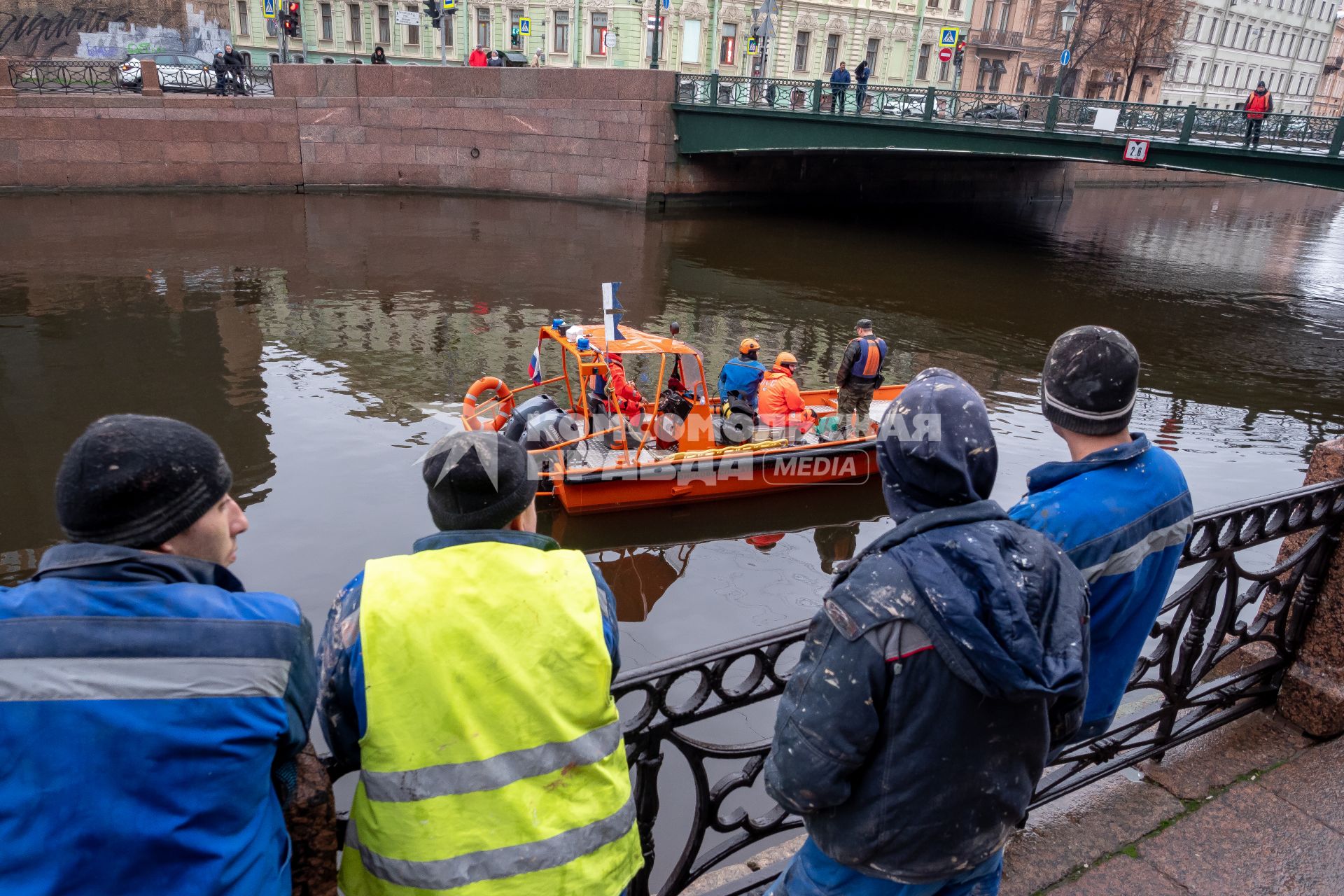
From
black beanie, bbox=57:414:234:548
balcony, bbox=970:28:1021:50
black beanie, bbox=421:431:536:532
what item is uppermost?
balcony, bbox=970:28:1021:50

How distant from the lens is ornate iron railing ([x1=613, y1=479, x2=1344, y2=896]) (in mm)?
2459

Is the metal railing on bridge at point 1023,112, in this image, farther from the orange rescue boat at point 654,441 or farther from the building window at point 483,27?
the building window at point 483,27

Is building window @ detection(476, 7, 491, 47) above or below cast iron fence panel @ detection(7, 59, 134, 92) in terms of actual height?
above

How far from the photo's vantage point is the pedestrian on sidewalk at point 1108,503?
2.21 metres

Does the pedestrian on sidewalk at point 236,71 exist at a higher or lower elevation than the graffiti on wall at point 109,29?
lower

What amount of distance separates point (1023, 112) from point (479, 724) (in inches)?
974

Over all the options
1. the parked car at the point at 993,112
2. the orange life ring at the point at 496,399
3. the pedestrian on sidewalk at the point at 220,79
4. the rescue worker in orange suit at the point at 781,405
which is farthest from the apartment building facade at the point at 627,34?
the orange life ring at the point at 496,399

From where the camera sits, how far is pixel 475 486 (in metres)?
1.94

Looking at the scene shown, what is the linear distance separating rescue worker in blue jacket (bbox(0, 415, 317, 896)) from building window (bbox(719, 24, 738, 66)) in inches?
1790

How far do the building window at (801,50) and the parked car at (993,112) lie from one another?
79.5ft

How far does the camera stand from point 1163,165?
20766mm

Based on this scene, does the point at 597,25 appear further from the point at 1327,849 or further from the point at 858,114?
the point at 1327,849

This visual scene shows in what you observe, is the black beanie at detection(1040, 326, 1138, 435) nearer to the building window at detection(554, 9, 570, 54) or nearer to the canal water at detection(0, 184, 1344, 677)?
the canal water at detection(0, 184, 1344, 677)

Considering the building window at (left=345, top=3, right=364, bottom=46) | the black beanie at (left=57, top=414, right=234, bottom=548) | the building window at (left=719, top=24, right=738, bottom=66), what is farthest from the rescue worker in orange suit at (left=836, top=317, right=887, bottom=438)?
the building window at (left=345, top=3, right=364, bottom=46)
